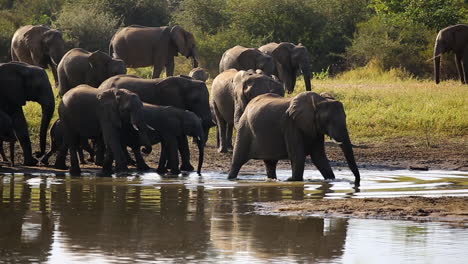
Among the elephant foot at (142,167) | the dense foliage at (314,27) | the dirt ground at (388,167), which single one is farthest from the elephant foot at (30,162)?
the dense foliage at (314,27)

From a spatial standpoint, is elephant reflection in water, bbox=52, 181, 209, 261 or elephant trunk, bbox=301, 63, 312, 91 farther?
elephant trunk, bbox=301, 63, 312, 91

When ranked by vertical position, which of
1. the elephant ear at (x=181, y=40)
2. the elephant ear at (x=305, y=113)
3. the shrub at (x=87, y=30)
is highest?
the shrub at (x=87, y=30)

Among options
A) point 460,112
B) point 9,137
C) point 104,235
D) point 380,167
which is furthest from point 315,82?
point 104,235

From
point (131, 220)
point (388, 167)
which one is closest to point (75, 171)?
point (388, 167)

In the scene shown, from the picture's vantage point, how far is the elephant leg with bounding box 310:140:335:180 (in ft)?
47.3

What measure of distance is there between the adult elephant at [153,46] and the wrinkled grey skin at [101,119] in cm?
860

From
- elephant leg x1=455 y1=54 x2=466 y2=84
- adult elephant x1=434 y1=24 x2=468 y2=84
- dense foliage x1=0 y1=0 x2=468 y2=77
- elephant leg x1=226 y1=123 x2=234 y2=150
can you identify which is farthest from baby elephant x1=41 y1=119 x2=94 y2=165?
dense foliage x1=0 y1=0 x2=468 y2=77

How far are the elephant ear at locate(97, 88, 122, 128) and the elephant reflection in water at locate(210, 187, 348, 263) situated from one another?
4.22 metres

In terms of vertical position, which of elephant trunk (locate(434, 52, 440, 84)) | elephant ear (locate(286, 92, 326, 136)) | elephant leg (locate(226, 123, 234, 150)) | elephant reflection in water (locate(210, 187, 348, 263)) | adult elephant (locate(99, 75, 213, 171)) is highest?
elephant trunk (locate(434, 52, 440, 84))

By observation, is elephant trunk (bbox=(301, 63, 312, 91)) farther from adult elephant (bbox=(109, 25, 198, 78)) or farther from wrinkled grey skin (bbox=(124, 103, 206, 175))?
wrinkled grey skin (bbox=(124, 103, 206, 175))

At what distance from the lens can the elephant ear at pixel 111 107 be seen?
50.5 ft

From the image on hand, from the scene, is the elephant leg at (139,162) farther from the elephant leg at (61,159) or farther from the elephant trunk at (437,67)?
the elephant trunk at (437,67)

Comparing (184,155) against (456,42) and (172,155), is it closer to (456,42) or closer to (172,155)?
(172,155)

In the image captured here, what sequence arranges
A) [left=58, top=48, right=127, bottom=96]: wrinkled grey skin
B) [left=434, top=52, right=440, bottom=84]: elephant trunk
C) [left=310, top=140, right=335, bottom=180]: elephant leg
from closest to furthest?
[left=310, top=140, right=335, bottom=180]: elephant leg → [left=58, top=48, right=127, bottom=96]: wrinkled grey skin → [left=434, top=52, right=440, bottom=84]: elephant trunk
